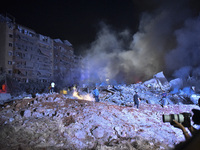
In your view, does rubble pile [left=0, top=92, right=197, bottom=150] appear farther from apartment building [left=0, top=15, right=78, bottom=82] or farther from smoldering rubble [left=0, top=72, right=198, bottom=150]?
apartment building [left=0, top=15, right=78, bottom=82]

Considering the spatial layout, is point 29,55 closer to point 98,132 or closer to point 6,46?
point 6,46

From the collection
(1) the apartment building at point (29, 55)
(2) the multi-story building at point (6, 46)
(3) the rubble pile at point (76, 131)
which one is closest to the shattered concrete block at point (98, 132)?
(3) the rubble pile at point (76, 131)

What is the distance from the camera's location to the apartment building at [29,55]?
2342 centimetres

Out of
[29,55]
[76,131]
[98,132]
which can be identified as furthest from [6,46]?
[98,132]

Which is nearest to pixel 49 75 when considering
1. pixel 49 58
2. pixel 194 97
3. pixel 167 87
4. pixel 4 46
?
pixel 49 58

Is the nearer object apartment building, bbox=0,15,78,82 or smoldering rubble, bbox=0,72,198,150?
smoldering rubble, bbox=0,72,198,150

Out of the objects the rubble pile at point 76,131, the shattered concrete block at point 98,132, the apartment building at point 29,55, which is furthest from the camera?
the apartment building at point 29,55

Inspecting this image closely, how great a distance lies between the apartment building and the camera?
A: 2342cm

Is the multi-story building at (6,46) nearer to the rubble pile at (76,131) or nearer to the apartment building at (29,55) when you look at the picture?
the apartment building at (29,55)

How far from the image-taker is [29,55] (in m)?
27.2

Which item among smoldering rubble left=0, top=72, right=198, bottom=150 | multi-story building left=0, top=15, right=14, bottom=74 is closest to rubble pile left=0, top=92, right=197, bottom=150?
smoldering rubble left=0, top=72, right=198, bottom=150

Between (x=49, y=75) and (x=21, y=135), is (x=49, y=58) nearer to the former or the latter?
(x=49, y=75)

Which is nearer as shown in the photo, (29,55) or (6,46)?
(6,46)

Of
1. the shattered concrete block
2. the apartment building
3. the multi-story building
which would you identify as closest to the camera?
the shattered concrete block
